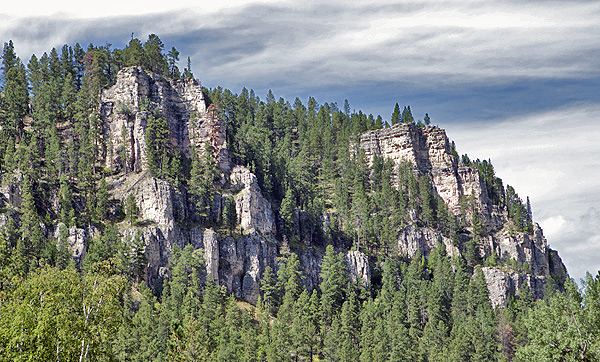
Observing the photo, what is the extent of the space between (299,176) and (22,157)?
204 feet

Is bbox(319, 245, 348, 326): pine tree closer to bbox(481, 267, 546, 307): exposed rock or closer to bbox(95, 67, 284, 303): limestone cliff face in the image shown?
bbox(95, 67, 284, 303): limestone cliff face

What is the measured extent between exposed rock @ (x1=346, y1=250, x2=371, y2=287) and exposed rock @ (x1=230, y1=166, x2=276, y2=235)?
635 inches

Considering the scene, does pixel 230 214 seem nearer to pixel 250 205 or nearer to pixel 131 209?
pixel 250 205

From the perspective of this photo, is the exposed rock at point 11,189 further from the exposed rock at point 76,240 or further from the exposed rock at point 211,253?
the exposed rock at point 211,253

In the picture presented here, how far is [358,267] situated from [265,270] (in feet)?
69.5

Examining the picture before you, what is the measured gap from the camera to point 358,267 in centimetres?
12788

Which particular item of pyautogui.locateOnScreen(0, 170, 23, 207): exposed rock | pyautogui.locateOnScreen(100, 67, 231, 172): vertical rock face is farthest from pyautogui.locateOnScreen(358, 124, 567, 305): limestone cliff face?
pyautogui.locateOnScreen(0, 170, 23, 207): exposed rock

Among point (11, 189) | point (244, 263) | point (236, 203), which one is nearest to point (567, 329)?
point (244, 263)

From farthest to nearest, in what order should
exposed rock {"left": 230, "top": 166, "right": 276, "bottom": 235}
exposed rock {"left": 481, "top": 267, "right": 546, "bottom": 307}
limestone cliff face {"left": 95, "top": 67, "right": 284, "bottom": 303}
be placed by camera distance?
exposed rock {"left": 481, "top": 267, "right": 546, "bottom": 307} → exposed rock {"left": 230, "top": 166, "right": 276, "bottom": 235} → limestone cliff face {"left": 95, "top": 67, "right": 284, "bottom": 303}

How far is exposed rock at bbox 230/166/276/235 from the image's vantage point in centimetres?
12388

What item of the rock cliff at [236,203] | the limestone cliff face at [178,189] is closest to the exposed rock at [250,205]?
the limestone cliff face at [178,189]

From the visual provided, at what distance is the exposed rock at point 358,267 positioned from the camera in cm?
12569

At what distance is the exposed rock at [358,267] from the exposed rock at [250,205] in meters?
16.1

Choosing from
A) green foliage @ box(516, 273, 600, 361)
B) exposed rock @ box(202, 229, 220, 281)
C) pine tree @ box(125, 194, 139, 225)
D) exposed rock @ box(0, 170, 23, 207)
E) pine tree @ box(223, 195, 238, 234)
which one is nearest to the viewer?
green foliage @ box(516, 273, 600, 361)
